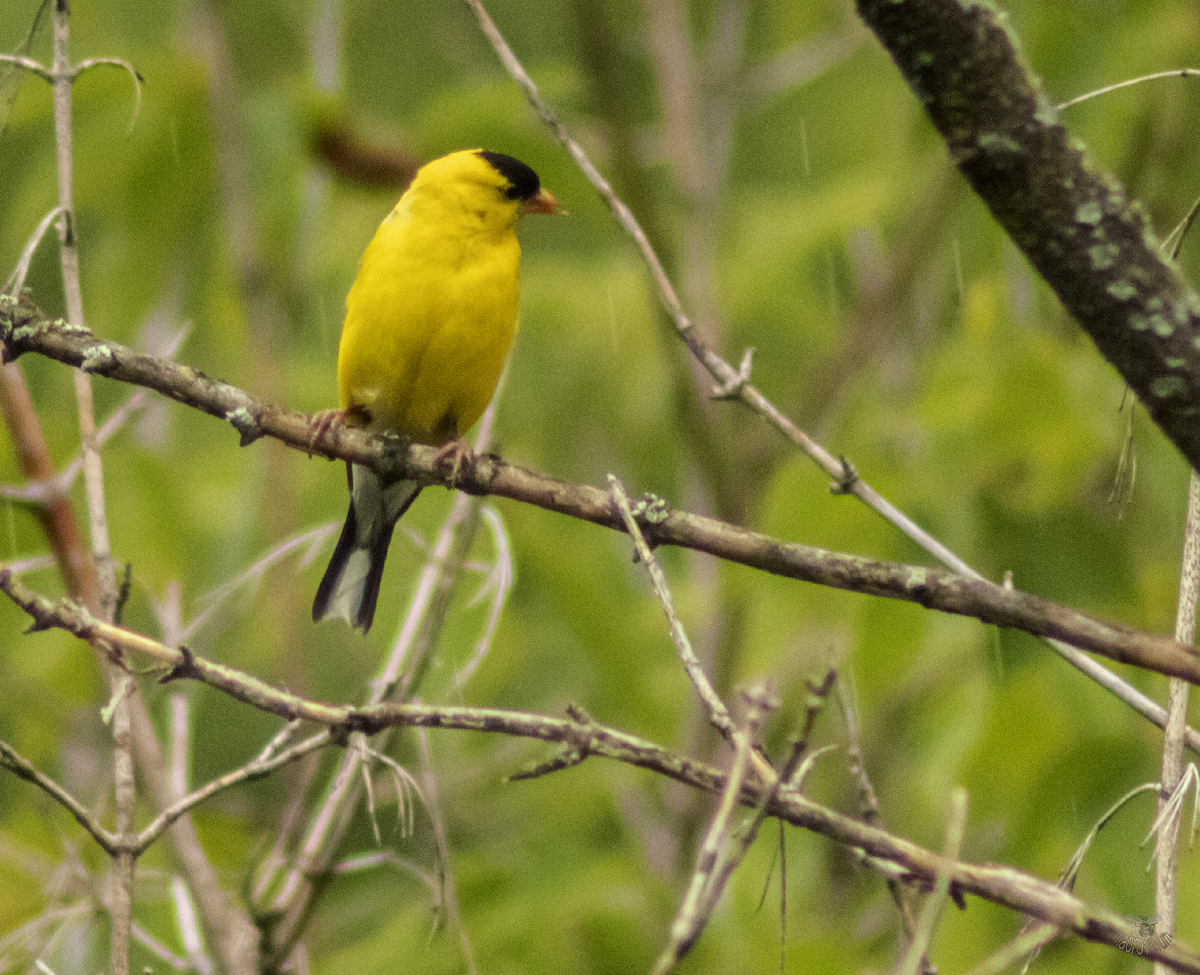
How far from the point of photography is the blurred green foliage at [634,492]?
2.70 m

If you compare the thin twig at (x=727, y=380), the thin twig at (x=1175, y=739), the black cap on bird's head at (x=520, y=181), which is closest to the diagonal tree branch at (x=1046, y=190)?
the thin twig at (x=1175, y=739)

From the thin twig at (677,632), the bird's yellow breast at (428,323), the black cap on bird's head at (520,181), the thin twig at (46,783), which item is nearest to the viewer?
the thin twig at (677,632)

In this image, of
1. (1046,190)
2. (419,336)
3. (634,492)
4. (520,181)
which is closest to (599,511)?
(1046,190)

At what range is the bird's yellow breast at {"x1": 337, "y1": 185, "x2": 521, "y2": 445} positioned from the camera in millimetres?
3088

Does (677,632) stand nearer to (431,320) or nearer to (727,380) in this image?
(727,380)

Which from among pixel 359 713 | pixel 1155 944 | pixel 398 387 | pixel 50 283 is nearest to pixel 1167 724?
pixel 1155 944

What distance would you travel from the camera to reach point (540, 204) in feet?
12.1

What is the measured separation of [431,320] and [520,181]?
0.73 m

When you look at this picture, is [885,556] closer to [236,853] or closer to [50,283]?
[236,853]

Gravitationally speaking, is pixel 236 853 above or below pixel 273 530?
below

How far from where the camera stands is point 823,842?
443cm

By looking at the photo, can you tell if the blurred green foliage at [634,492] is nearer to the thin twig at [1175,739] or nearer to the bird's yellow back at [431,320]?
the bird's yellow back at [431,320]

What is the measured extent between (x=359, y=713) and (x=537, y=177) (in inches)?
104

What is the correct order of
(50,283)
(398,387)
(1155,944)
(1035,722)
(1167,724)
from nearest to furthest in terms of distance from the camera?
1. (1155,944)
2. (1167,724)
3. (1035,722)
4. (398,387)
5. (50,283)
